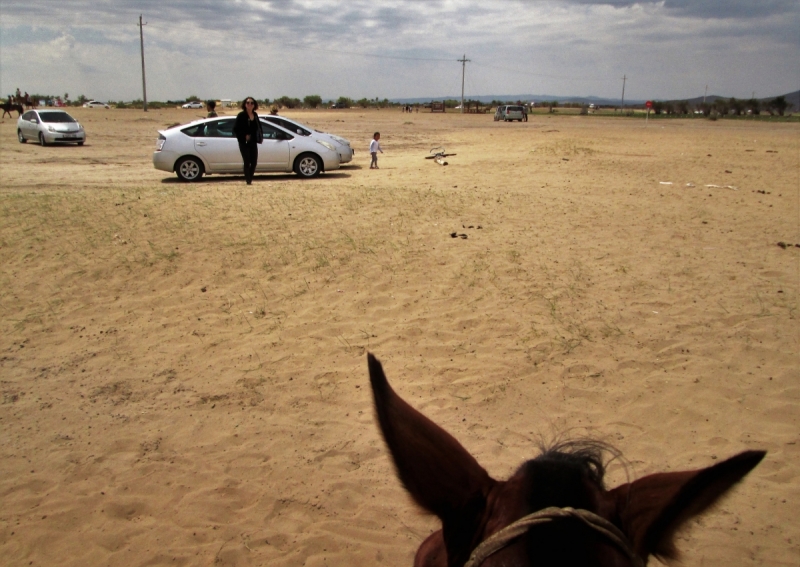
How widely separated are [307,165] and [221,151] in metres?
2.12

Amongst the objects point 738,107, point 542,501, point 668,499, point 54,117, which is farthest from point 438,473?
point 738,107

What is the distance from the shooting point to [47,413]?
175 inches

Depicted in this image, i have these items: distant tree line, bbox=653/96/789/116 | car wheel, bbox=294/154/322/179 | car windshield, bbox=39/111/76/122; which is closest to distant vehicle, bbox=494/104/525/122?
distant tree line, bbox=653/96/789/116

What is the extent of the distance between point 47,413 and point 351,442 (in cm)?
244

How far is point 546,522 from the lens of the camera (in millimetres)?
1157

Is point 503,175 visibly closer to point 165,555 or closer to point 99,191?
point 99,191

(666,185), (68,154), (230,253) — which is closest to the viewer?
(230,253)

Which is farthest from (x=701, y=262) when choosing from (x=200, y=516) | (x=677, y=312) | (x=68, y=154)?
(x=68, y=154)

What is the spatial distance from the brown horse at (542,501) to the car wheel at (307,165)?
44.9 ft

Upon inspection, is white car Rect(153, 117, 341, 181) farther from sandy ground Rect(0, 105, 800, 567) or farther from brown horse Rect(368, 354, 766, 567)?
brown horse Rect(368, 354, 766, 567)

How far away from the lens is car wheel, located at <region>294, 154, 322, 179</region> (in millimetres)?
14570

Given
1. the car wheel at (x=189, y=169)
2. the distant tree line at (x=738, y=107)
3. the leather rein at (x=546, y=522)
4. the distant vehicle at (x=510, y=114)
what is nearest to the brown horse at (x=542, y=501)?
the leather rein at (x=546, y=522)

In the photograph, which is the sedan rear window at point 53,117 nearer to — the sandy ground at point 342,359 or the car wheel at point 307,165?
the car wheel at point 307,165

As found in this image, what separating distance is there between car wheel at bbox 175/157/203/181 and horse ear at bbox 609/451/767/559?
14.3 m
